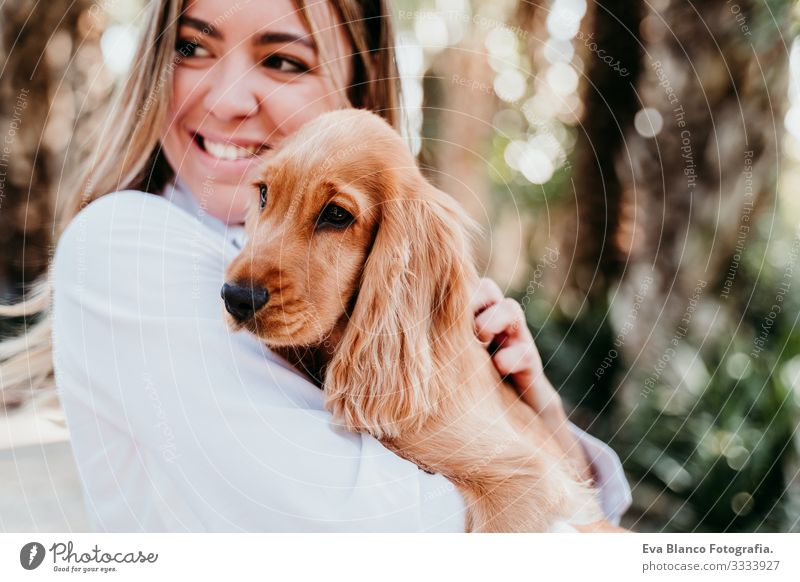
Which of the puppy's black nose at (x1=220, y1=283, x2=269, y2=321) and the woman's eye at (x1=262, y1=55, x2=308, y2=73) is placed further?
the woman's eye at (x1=262, y1=55, x2=308, y2=73)

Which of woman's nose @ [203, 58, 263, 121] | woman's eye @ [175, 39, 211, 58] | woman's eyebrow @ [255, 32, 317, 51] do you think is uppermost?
woman's eyebrow @ [255, 32, 317, 51]

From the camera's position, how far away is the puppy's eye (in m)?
1.20

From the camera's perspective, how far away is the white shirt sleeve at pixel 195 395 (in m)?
1.20

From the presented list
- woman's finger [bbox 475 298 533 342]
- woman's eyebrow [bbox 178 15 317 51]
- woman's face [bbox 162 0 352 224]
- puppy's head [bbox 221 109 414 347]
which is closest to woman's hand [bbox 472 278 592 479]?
woman's finger [bbox 475 298 533 342]

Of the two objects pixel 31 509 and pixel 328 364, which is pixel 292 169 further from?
pixel 31 509

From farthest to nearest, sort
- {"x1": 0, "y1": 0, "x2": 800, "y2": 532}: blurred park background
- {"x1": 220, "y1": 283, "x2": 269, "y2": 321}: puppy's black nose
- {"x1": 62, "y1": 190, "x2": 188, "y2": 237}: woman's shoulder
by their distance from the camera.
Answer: {"x1": 0, "y1": 0, "x2": 800, "y2": 532}: blurred park background → {"x1": 62, "y1": 190, "x2": 188, "y2": 237}: woman's shoulder → {"x1": 220, "y1": 283, "x2": 269, "y2": 321}: puppy's black nose

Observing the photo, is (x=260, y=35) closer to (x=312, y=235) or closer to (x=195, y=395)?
(x=312, y=235)

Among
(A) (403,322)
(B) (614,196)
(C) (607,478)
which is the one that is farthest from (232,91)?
(C) (607,478)

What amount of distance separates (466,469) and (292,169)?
692 millimetres

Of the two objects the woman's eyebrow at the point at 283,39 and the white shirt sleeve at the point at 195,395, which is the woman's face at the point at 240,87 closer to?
the woman's eyebrow at the point at 283,39

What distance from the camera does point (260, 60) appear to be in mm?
1344

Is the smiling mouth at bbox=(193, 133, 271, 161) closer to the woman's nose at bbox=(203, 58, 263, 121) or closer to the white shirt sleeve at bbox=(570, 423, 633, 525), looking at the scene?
the woman's nose at bbox=(203, 58, 263, 121)

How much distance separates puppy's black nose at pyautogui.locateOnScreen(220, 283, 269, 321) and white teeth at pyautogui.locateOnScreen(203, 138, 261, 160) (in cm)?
37
